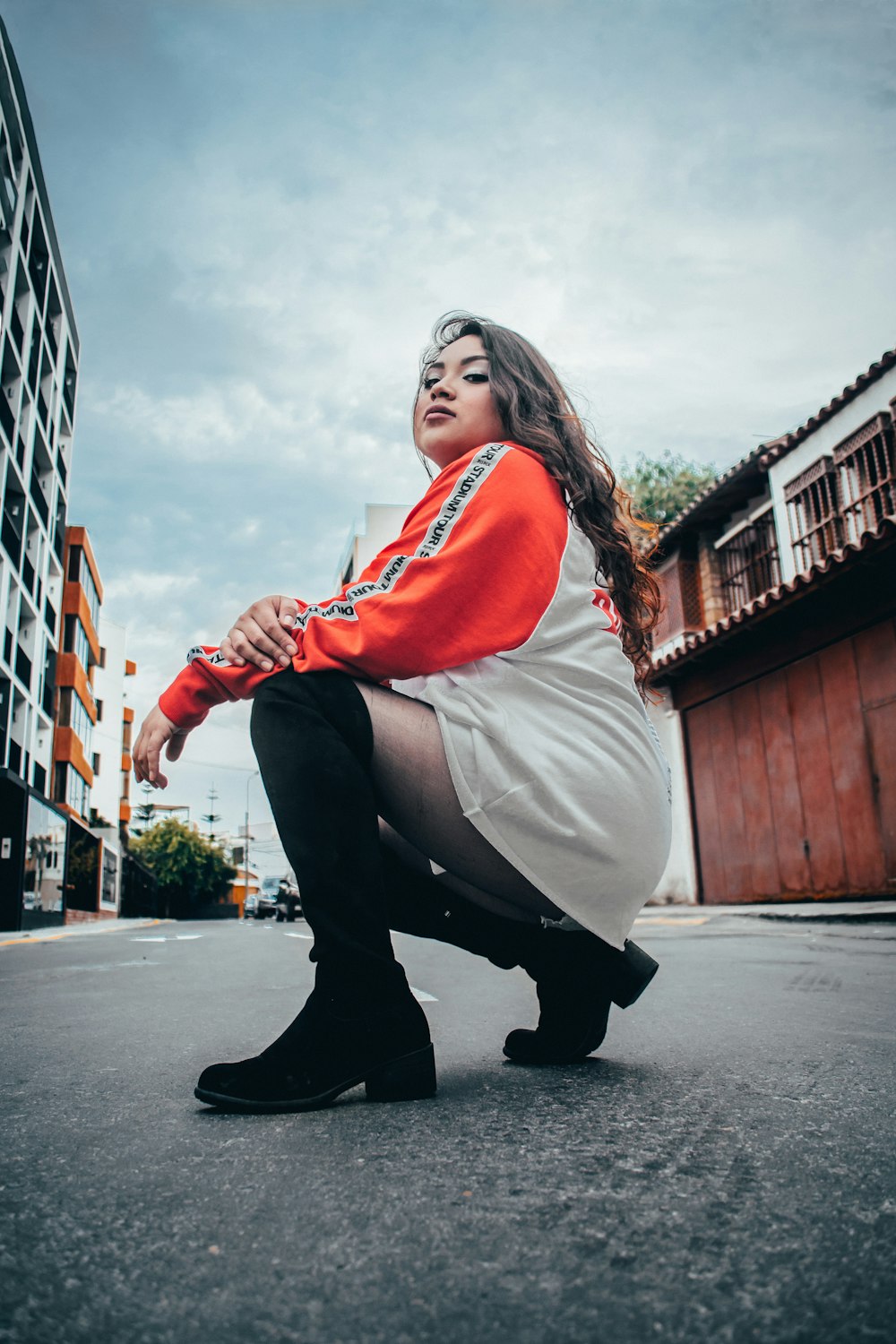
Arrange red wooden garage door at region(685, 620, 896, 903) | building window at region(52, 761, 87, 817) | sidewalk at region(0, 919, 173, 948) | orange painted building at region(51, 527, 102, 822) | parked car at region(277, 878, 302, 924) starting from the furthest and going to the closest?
orange painted building at region(51, 527, 102, 822)
building window at region(52, 761, 87, 817)
parked car at region(277, 878, 302, 924)
sidewalk at region(0, 919, 173, 948)
red wooden garage door at region(685, 620, 896, 903)

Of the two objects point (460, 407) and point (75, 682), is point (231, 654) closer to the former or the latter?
point (460, 407)

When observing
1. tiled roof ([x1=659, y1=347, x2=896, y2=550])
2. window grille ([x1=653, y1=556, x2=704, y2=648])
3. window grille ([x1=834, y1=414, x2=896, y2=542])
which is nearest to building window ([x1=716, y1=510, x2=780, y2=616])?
window grille ([x1=653, y1=556, x2=704, y2=648])

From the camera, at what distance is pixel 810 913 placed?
848 centimetres

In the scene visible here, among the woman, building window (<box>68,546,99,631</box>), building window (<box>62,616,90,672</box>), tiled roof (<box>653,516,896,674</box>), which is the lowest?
the woman

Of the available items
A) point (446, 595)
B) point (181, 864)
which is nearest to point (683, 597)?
point (446, 595)

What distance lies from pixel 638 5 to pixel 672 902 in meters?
11.7

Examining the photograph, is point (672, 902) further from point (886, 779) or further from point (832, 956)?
point (832, 956)

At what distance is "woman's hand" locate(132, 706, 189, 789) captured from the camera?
184 cm

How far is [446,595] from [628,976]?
82 cm

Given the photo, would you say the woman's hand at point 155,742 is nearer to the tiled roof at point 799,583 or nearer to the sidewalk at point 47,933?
the tiled roof at point 799,583

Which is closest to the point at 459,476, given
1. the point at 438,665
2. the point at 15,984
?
the point at 438,665

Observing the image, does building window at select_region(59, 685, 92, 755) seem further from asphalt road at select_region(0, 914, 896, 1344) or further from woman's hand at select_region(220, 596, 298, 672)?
woman's hand at select_region(220, 596, 298, 672)

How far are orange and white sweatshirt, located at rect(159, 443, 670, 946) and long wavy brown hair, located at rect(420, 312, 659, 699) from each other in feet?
0.59

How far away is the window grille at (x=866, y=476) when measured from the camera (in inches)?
470
